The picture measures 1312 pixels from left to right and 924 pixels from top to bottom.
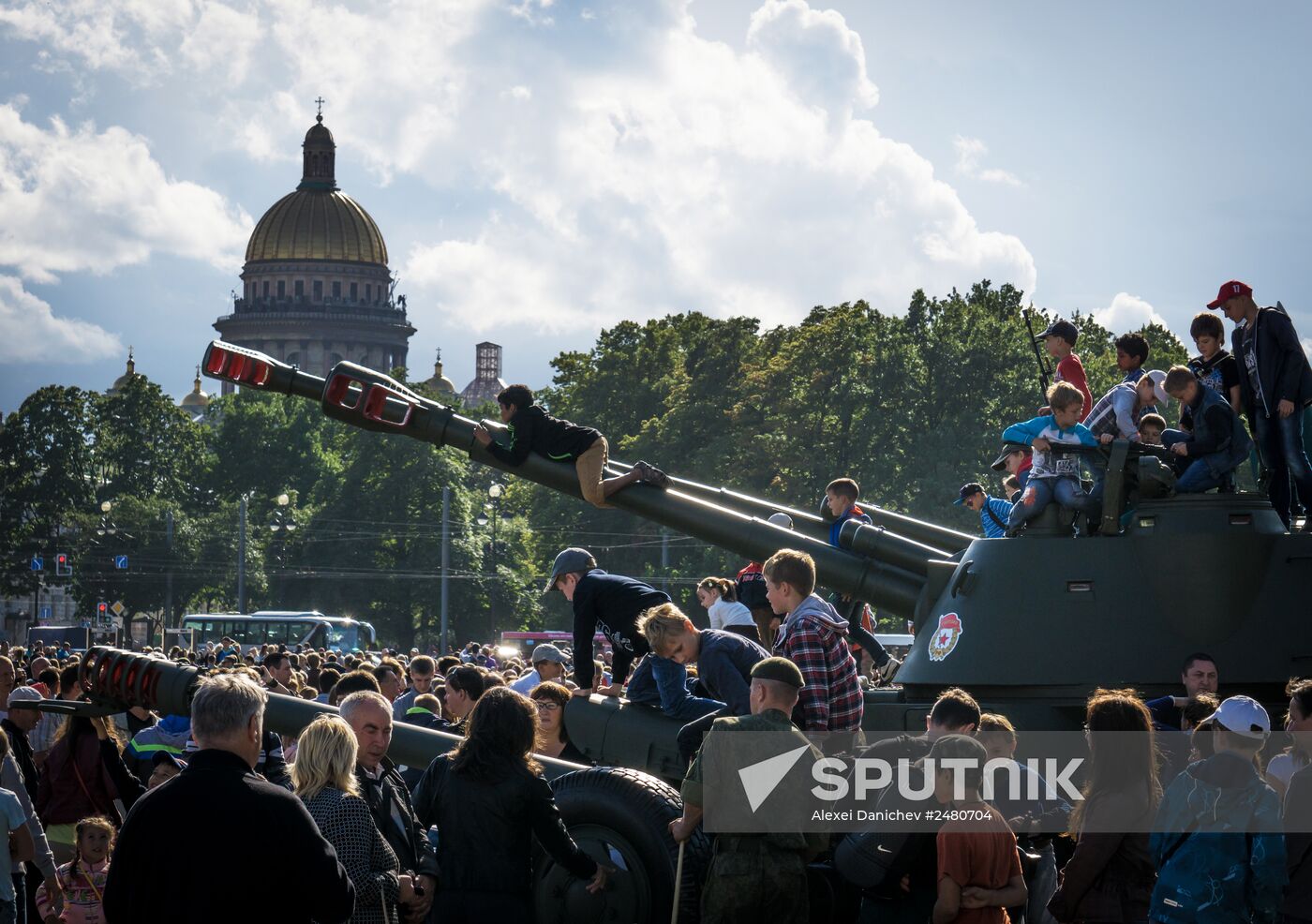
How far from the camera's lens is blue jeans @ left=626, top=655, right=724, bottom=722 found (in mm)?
8477

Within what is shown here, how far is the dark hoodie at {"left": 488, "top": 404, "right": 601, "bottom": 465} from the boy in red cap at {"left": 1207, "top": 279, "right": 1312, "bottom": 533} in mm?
3876

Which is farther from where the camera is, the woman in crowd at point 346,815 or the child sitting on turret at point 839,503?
the child sitting on turret at point 839,503

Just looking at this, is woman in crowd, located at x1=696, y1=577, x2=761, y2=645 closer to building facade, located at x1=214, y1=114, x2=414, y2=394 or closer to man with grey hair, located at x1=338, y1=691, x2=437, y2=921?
man with grey hair, located at x1=338, y1=691, x2=437, y2=921

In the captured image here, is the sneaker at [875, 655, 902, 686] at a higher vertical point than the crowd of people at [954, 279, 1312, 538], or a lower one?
lower

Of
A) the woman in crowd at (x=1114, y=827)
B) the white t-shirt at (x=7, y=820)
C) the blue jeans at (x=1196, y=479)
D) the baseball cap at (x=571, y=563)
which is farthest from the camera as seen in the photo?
the blue jeans at (x=1196, y=479)

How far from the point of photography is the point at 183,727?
35.9ft

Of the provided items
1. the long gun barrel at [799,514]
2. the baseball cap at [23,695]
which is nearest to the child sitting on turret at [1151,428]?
the long gun barrel at [799,514]

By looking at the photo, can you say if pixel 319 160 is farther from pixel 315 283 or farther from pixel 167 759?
pixel 167 759

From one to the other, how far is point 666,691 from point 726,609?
9.02 feet

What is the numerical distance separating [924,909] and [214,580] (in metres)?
72.0

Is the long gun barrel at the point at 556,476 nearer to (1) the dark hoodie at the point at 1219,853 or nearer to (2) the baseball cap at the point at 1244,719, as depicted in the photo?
(2) the baseball cap at the point at 1244,719

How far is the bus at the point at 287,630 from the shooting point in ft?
180

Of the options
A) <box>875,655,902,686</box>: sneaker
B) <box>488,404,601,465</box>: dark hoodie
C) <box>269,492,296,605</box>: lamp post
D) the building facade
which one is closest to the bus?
<box>269,492,296,605</box>: lamp post

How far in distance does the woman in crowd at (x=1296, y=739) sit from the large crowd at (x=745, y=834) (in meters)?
0.01
